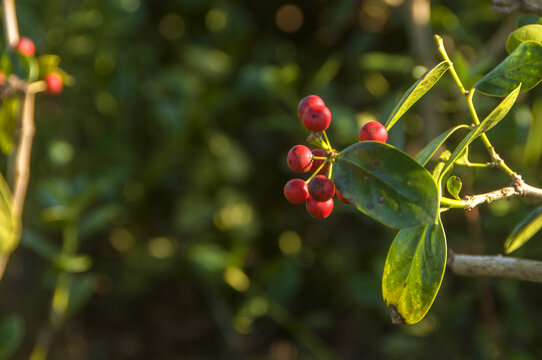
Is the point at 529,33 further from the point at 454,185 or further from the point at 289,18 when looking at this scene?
the point at 289,18

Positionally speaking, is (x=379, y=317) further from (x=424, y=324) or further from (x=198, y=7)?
(x=198, y=7)

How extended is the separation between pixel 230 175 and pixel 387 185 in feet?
3.87

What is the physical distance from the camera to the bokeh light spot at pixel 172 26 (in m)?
1.88

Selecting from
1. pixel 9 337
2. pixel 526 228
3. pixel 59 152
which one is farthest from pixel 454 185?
pixel 59 152

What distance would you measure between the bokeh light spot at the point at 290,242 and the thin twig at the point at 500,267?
3.74ft

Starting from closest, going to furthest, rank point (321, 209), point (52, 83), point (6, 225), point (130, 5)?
point (321, 209)
point (6, 225)
point (52, 83)
point (130, 5)

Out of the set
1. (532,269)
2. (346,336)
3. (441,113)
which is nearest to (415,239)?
(532,269)

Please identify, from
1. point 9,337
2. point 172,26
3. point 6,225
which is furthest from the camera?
point 172,26

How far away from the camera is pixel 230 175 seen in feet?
5.52

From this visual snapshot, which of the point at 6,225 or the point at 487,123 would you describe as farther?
the point at 6,225

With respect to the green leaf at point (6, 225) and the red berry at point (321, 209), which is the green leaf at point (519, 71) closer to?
the red berry at point (321, 209)

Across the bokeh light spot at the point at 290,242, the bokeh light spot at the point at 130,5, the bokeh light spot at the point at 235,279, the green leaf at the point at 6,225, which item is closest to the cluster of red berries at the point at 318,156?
the green leaf at the point at 6,225

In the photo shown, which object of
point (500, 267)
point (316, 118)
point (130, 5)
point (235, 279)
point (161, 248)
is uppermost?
point (316, 118)

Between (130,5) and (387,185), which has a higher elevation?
(387,185)
